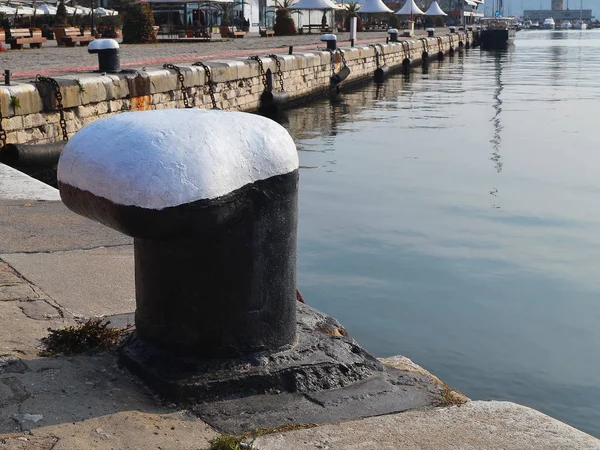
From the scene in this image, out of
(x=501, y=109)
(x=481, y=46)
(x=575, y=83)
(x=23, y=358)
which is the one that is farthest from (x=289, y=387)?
(x=481, y=46)

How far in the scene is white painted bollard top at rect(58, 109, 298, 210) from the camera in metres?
2.90

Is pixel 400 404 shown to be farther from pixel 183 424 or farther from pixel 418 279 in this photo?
pixel 418 279

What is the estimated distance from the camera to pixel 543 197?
1223cm

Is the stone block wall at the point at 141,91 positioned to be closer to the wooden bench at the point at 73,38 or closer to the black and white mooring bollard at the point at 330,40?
the black and white mooring bollard at the point at 330,40

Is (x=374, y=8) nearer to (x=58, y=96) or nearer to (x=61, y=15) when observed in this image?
(x=61, y=15)

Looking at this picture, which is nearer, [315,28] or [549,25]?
[315,28]

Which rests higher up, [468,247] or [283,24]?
[283,24]

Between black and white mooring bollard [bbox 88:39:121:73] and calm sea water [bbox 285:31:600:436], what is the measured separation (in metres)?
3.43

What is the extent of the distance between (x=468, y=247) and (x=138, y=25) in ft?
73.8

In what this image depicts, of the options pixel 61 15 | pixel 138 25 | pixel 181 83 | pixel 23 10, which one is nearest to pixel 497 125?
pixel 181 83

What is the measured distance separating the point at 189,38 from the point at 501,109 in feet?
50.8

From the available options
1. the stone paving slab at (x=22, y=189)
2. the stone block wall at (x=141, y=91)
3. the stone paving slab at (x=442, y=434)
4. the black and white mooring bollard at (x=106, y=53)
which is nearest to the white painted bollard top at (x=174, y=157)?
the stone paving slab at (x=442, y=434)

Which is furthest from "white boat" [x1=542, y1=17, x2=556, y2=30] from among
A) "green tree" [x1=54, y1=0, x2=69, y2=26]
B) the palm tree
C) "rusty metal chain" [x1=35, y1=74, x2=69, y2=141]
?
"rusty metal chain" [x1=35, y1=74, x2=69, y2=141]

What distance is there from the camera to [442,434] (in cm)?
276
